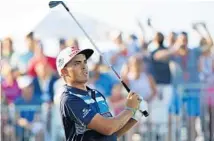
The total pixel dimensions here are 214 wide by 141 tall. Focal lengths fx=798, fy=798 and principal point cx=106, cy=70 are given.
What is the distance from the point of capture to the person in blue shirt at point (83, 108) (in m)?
4.11

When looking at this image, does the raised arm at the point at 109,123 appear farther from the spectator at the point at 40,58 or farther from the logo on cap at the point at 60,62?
the spectator at the point at 40,58

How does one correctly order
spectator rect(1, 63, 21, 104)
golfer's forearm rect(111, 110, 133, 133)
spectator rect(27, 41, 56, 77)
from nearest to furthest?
golfer's forearm rect(111, 110, 133, 133)
spectator rect(27, 41, 56, 77)
spectator rect(1, 63, 21, 104)

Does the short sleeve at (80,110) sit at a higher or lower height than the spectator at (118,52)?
higher

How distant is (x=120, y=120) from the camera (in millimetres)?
4098

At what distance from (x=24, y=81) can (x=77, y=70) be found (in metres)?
4.11

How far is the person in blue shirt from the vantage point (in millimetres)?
4113

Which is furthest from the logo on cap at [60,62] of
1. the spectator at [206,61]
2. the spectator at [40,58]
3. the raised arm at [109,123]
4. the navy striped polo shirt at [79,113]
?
the spectator at [206,61]

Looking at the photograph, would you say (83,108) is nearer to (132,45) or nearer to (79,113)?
(79,113)

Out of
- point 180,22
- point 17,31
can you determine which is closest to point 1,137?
point 17,31

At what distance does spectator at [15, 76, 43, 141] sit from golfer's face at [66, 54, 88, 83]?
4.04 meters

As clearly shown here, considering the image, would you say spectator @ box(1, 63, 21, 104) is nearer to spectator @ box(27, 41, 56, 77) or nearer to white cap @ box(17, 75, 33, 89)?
white cap @ box(17, 75, 33, 89)

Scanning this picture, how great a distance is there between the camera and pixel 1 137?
8.27 m

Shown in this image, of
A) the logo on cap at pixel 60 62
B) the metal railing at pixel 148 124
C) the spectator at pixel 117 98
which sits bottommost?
the metal railing at pixel 148 124

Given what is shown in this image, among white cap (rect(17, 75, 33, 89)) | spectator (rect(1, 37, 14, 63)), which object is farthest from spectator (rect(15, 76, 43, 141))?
spectator (rect(1, 37, 14, 63))
